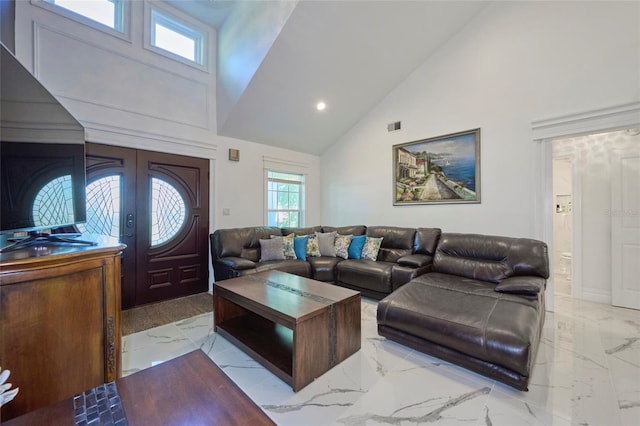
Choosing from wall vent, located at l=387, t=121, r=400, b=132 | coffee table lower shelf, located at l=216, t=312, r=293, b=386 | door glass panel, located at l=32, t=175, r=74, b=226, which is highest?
wall vent, located at l=387, t=121, r=400, b=132

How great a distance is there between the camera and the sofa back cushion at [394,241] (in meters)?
4.00

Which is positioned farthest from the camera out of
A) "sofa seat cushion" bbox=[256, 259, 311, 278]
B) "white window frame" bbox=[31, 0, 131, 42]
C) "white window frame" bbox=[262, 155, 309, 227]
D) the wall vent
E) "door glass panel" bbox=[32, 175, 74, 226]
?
"white window frame" bbox=[262, 155, 309, 227]

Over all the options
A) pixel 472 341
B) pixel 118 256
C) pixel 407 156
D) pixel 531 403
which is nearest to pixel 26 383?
pixel 118 256

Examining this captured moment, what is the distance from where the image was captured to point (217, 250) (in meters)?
3.74

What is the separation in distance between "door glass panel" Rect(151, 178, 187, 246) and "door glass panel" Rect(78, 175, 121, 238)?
395 mm

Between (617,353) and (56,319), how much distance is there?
12.8ft

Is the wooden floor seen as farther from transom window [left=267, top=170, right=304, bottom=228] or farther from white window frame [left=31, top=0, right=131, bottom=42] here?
white window frame [left=31, top=0, right=131, bottom=42]

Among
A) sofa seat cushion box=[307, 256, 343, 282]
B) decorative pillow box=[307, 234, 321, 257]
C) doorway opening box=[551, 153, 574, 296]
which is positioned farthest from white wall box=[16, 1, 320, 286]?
doorway opening box=[551, 153, 574, 296]

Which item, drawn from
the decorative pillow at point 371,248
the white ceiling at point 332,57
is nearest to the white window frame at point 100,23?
the white ceiling at point 332,57

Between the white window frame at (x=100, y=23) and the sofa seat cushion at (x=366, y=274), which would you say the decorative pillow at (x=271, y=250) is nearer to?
the sofa seat cushion at (x=366, y=274)

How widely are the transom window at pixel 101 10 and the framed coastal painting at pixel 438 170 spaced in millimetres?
4211

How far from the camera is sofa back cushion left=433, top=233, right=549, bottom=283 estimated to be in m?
2.79

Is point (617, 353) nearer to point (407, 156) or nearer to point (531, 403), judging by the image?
point (531, 403)

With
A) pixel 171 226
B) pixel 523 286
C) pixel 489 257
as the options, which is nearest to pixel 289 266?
pixel 171 226
